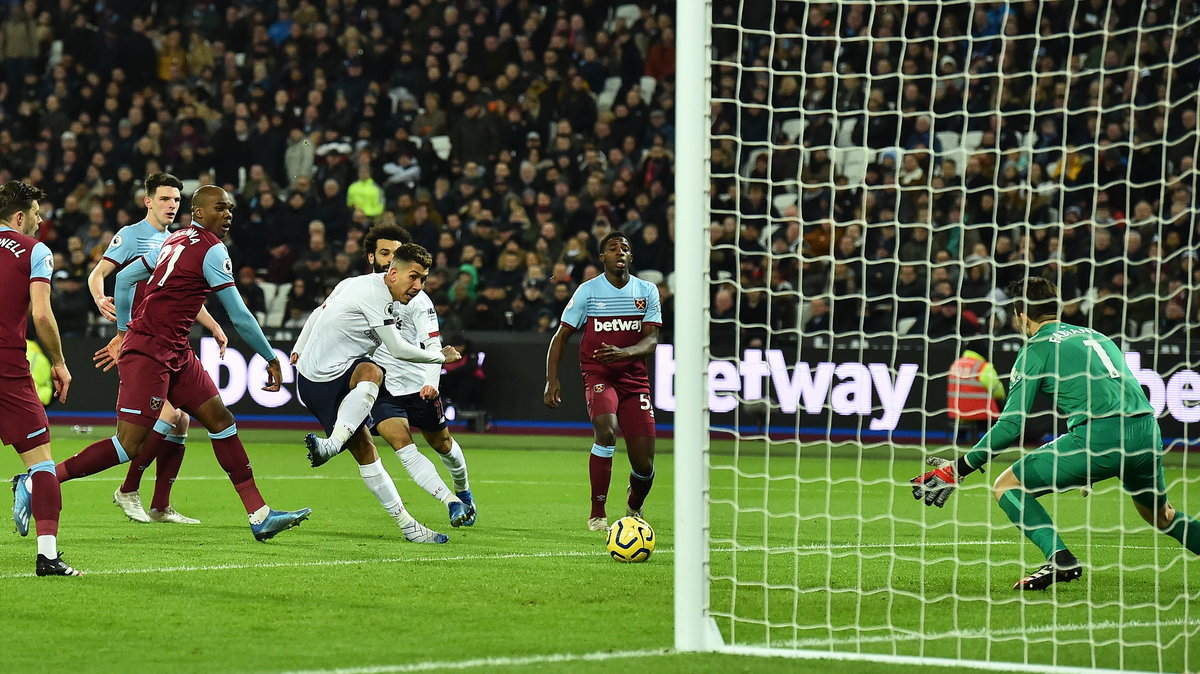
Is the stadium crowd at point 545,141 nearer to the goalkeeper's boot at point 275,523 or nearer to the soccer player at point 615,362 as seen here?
the soccer player at point 615,362

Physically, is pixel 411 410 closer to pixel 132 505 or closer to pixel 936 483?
pixel 132 505

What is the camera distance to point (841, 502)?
11.5 metres

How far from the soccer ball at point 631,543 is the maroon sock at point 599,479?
1455mm

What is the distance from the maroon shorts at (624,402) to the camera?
9453 millimetres

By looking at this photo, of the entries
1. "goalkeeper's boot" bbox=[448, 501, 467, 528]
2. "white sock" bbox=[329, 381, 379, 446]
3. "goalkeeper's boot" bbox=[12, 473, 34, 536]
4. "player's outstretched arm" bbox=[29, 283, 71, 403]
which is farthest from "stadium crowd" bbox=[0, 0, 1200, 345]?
"player's outstretched arm" bbox=[29, 283, 71, 403]

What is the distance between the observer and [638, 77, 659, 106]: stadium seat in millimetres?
Answer: 21250

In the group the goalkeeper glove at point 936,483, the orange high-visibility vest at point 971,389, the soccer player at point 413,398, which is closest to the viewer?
the goalkeeper glove at point 936,483

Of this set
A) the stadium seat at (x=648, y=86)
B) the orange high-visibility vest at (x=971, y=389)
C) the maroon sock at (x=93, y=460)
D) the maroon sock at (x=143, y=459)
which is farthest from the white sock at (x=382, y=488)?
the stadium seat at (x=648, y=86)

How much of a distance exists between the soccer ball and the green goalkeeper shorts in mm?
2001

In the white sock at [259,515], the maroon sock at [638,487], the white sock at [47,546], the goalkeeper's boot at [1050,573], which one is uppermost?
the white sock at [47,546]

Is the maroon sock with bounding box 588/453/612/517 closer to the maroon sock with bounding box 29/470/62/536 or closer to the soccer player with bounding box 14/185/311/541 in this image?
the soccer player with bounding box 14/185/311/541

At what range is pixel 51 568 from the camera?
720cm

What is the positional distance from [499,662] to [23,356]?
334cm

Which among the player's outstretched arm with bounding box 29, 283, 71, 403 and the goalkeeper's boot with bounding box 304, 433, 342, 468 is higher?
the player's outstretched arm with bounding box 29, 283, 71, 403
